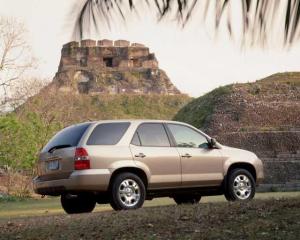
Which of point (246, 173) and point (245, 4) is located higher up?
point (245, 4)

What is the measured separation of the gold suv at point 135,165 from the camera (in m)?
12.4

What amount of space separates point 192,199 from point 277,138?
27595 millimetres

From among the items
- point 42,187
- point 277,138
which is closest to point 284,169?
point 277,138

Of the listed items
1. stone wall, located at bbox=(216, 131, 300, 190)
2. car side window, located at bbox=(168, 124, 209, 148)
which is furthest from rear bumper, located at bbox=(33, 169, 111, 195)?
stone wall, located at bbox=(216, 131, 300, 190)

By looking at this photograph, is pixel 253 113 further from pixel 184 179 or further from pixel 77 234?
pixel 77 234

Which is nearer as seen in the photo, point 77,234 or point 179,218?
point 77,234

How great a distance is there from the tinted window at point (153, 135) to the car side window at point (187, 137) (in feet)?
0.75

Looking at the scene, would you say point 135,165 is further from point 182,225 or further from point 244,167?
point 182,225

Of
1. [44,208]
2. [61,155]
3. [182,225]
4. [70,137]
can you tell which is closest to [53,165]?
[61,155]

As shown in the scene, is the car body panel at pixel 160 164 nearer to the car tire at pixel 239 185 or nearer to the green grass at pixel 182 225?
the car tire at pixel 239 185

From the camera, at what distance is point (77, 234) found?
8609mm

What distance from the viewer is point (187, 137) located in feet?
45.8

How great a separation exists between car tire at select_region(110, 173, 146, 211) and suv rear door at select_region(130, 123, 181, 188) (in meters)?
0.35

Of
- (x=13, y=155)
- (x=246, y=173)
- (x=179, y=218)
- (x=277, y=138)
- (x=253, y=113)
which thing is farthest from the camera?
(x=253, y=113)
